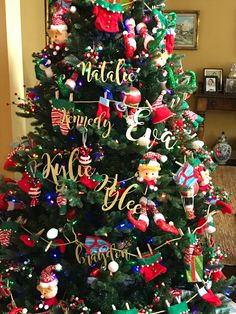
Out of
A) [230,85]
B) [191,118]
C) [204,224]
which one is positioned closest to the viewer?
[204,224]

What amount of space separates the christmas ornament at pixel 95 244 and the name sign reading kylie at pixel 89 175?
116 millimetres

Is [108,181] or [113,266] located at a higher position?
[108,181]

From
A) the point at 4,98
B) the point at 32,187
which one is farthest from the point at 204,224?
the point at 4,98

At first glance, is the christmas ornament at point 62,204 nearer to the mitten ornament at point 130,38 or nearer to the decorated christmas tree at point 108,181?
the decorated christmas tree at point 108,181

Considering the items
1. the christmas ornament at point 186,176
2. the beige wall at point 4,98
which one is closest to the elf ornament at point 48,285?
the christmas ornament at point 186,176

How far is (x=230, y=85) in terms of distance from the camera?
15.5 ft

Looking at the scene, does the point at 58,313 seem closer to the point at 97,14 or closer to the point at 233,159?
→ the point at 97,14

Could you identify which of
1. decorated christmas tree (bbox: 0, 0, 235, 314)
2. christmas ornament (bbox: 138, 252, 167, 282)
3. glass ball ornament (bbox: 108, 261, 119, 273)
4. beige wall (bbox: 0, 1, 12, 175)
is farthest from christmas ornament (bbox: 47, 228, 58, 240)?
beige wall (bbox: 0, 1, 12, 175)

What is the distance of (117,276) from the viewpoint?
135 cm

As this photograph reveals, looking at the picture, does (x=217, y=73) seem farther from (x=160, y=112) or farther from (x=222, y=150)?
(x=160, y=112)

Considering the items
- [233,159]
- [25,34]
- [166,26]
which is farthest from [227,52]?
[166,26]

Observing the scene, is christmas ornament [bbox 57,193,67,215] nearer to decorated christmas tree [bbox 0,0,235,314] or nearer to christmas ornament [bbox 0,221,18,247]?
decorated christmas tree [bbox 0,0,235,314]

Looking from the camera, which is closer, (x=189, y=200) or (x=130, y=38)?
(x=130, y=38)

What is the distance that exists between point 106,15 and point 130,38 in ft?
0.35
